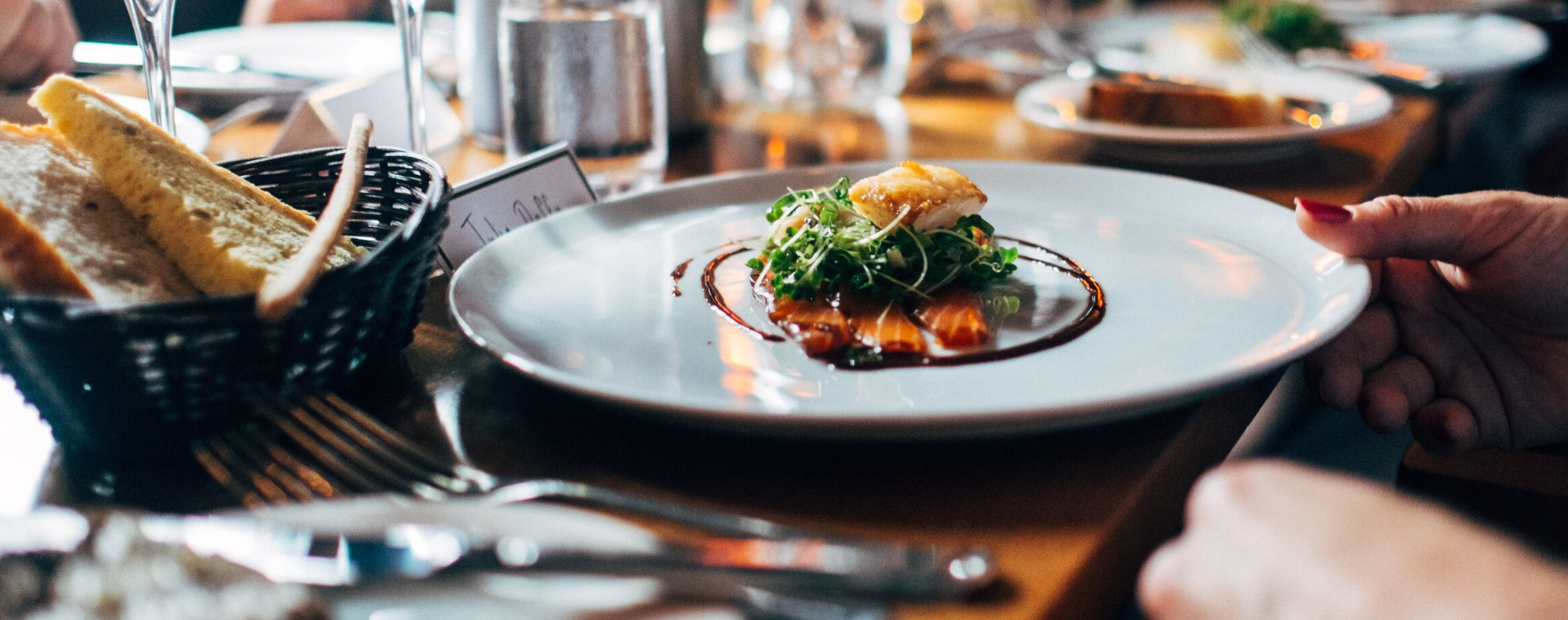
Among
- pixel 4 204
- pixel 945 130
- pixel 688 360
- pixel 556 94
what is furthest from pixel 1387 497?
pixel 945 130

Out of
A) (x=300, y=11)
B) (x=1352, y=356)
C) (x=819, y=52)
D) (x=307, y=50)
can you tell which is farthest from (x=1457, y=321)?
(x=300, y=11)

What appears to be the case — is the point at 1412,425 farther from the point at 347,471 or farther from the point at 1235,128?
the point at 347,471

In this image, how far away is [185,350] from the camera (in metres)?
0.51

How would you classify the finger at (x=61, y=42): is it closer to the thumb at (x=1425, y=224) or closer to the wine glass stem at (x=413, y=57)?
the wine glass stem at (x=413, y=57)

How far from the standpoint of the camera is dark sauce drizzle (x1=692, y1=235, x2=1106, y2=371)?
0.68 m

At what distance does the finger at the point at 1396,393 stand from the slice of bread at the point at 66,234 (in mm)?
859

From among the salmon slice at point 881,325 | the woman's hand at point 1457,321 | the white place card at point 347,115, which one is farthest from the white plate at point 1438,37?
the white place card at point 347,115

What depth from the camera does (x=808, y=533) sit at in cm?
48

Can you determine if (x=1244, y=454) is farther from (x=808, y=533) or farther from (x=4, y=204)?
(x=4, y=204)

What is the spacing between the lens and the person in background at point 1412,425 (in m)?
0.43

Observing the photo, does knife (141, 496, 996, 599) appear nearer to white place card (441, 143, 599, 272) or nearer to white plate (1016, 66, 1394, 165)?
white place card (441, 143, 599, 272)

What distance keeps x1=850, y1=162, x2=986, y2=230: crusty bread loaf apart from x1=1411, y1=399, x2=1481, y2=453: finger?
40 centimetres

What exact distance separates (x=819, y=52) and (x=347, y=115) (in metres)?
0.85

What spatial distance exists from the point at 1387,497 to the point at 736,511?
30 centimetres
